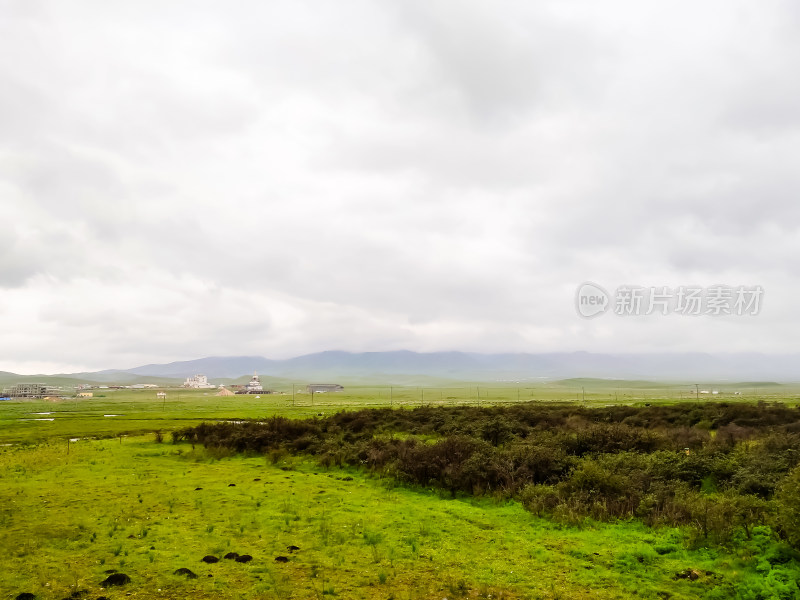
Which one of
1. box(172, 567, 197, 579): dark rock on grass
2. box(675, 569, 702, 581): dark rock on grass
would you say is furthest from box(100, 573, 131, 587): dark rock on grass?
box(675, 569, 702, 581): dark rock on grass

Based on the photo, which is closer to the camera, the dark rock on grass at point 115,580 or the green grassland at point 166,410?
the dark rock on grass at point 115,580

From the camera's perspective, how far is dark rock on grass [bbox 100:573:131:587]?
9.97 meters

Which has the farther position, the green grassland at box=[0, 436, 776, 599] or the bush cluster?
the bush cluster

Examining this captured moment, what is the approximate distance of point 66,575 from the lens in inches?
409

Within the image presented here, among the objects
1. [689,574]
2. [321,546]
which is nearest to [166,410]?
[321,546]

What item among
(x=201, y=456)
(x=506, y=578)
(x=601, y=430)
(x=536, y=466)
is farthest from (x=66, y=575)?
(x=601, y=430)

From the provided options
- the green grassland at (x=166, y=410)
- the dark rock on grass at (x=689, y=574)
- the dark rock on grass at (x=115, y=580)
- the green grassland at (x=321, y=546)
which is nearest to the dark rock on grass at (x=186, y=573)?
the green grassland at (x=321, y=546)

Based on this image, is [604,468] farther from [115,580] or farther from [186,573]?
[115,580]

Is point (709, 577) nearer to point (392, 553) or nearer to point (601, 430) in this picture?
point (392, 553)

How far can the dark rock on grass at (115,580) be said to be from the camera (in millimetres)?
9967

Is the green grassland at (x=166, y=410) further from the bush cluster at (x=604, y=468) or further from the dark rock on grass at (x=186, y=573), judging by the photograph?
the dark rock on grass at (x=186, y=573)

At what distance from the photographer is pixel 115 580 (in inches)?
396

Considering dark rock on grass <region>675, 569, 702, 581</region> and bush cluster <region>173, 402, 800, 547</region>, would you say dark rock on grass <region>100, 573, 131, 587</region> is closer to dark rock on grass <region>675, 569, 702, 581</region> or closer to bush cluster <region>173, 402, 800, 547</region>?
bush cluster <region>173, 402, 800, 547</region>

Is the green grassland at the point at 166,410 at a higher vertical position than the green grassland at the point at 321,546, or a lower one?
lower
